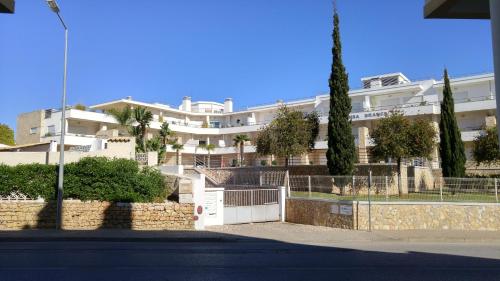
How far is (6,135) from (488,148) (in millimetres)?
54496

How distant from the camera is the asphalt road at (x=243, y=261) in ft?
27.2

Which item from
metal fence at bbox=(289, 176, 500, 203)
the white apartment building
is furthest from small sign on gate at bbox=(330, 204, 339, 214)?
the white apartment building

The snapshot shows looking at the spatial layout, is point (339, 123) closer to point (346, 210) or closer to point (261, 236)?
point (346, 210)

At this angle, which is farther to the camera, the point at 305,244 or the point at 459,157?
the point at 459,157

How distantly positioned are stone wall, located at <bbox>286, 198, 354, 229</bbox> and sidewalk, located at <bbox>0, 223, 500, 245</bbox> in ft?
2.93

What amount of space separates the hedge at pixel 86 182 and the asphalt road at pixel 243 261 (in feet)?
14.0

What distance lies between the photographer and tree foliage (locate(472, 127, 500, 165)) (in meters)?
29.3

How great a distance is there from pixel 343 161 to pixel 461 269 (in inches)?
691

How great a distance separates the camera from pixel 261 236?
54.3 feet

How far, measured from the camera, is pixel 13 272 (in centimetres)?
852

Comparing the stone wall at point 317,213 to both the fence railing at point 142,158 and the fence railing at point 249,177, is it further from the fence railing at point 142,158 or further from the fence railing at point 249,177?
the fence railing at point 142,158

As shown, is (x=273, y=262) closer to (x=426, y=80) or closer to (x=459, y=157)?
(x=459, y=157)

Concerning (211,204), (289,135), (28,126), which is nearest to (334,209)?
(211,204)

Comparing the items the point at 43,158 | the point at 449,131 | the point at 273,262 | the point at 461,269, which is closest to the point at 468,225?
the point at 461,269
